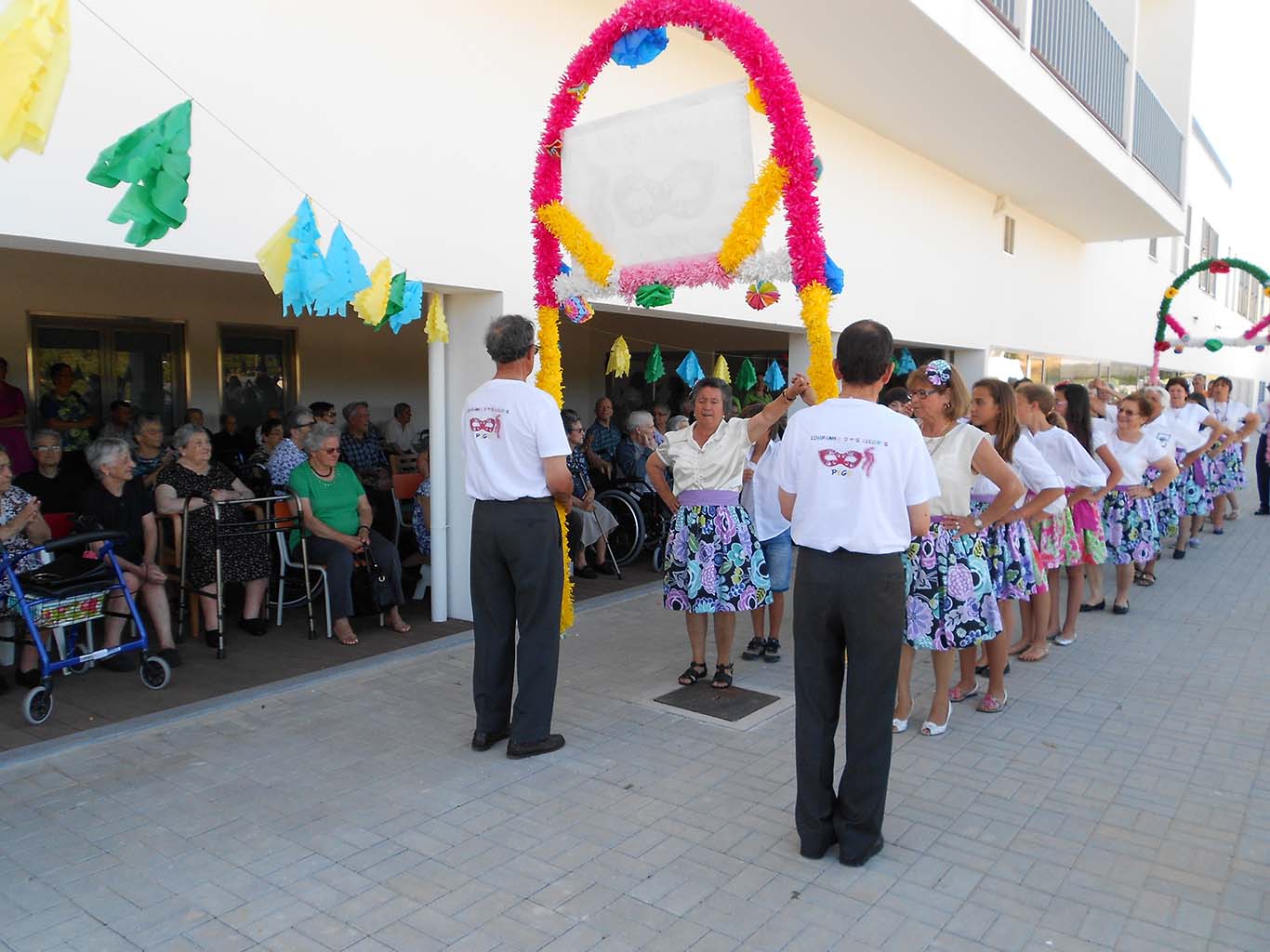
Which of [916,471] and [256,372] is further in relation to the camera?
[256,372]

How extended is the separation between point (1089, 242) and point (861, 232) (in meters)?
11.4

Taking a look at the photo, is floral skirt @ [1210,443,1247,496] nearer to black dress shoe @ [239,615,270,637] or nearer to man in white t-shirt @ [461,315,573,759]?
man in white t-shirt @ [461,315,573,759]

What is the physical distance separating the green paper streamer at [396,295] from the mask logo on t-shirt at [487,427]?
1210 millimetres

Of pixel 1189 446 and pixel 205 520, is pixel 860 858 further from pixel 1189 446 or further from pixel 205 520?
pixel 1189 446

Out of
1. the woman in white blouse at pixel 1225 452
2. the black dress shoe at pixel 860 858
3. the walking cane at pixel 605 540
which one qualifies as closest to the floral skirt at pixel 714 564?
the black dress shoe at pixel 860 858

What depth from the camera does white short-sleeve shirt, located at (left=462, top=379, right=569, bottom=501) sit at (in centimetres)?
414

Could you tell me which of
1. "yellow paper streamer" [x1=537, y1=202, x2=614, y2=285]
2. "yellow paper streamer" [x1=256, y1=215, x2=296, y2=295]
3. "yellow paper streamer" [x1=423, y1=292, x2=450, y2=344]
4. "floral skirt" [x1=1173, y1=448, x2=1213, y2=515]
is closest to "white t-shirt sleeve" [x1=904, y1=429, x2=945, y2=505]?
"yellow paper streamer" [x1=537, y1=202, x2=614, y2=285]

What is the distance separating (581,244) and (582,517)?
12.5 ft

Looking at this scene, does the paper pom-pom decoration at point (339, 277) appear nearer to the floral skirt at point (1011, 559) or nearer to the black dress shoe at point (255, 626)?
the black dress shoe at point (255, 626)

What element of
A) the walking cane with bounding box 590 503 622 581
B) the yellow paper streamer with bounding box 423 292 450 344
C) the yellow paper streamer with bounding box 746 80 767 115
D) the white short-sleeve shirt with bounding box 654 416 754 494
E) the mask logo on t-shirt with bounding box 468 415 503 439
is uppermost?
the yellow paper streamer with bounding box 746 80 767 115

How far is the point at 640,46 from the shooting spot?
15.2ft

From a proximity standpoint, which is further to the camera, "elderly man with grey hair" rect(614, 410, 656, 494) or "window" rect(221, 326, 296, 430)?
"window" rect(221, 326, 296, 430)

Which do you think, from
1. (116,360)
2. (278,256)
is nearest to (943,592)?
(278,256)

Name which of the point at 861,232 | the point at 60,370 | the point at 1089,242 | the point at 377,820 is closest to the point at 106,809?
the point at 377,820
